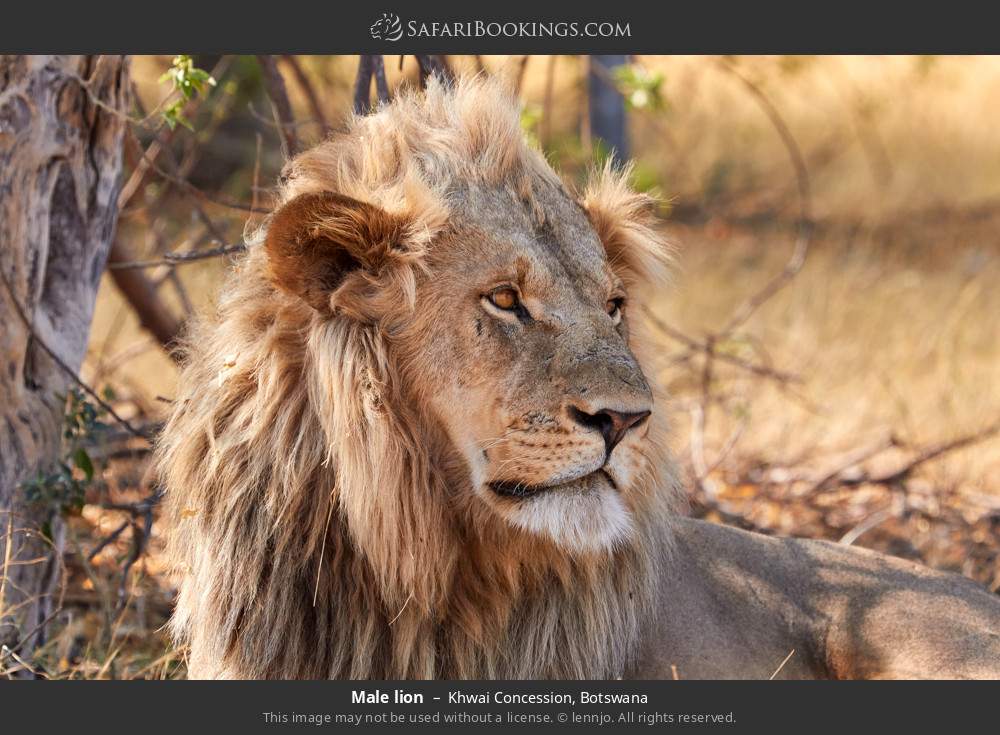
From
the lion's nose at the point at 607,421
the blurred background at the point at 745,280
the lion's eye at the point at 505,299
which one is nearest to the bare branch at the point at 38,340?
the blurred background at the point at 745,280

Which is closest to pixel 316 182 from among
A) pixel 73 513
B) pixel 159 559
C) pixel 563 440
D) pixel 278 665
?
pixel 563 440

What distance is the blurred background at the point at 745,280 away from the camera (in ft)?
16.0

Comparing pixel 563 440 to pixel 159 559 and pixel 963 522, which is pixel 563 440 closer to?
pixel 159 559

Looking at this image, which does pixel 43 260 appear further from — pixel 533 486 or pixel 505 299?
pixel 533 486

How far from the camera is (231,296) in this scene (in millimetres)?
3244

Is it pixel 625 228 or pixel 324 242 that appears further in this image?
pixel 625 228

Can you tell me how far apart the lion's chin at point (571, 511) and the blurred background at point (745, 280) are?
80cm

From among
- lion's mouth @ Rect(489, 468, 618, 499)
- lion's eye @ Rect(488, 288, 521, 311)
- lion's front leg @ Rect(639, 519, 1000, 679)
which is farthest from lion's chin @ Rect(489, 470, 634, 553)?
lion's front leg @ Rect(639, 519, 1000, 679)

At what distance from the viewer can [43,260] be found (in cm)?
404

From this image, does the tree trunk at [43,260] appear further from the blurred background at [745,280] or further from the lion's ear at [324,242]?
→ the lion's ear at [324,242]

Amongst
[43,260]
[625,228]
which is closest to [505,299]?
[625,228]
